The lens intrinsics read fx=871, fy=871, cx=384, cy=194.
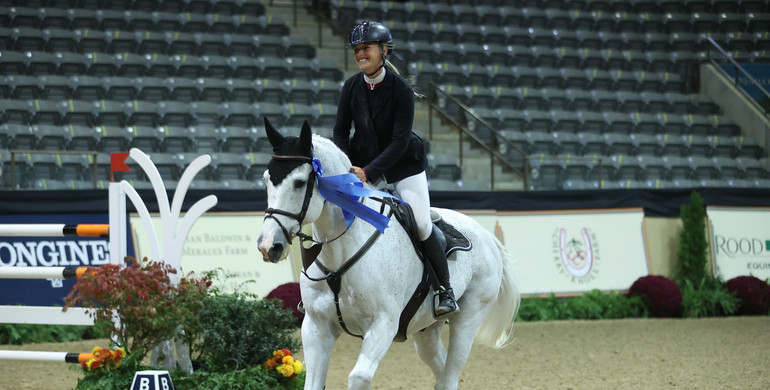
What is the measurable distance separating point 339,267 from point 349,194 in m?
0.38

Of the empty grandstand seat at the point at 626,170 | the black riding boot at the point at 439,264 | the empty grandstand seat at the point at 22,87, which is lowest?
the black riding boot at the point at 439,264

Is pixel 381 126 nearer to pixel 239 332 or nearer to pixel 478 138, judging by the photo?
pixel 239 332

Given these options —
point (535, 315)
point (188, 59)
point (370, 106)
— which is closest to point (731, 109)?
point (535, 315)

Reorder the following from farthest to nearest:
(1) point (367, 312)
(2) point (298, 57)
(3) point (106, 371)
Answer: (2) point (298, 57) < (3) point (106, 371) < (1) point (367, 312)

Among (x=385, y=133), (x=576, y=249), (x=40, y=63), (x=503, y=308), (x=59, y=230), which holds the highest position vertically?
(x=40, y=63)

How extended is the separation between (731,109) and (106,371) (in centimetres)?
1635

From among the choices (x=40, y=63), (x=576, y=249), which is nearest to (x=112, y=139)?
(x=40, y=63)

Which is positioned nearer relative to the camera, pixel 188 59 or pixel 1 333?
pixel 1 333

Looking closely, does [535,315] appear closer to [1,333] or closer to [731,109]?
[1,333]

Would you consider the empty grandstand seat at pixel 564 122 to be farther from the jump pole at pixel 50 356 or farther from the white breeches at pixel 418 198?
the jump pole at pixel 50 356

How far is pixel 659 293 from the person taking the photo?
1225 centimetres

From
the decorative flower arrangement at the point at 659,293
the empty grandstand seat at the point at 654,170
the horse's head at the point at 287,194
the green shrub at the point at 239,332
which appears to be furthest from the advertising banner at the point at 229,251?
the empty grandstand seat at the point at 654,170

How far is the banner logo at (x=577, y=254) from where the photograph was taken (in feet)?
39.9

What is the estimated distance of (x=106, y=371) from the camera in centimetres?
543
